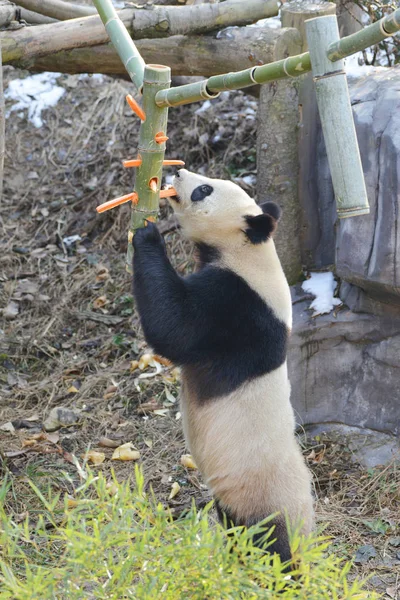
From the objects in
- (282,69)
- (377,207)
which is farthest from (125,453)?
(282,69)

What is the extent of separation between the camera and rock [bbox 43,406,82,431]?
16.6 feet

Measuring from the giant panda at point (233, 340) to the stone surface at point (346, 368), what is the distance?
1.50 meters

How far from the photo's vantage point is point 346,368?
4.93 m

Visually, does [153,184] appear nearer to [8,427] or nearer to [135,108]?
[135,108]

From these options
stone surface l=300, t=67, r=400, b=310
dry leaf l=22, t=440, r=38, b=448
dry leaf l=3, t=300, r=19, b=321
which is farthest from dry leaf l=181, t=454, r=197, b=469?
dry leaf l=3, t=300, r=19, b=321

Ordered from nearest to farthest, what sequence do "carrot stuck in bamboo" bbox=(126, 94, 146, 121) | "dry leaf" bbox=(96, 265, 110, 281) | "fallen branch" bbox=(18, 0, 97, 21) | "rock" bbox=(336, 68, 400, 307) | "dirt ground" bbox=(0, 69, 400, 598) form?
"carrot stuck in bamboo" bbox=(126, 94, 146, 121), "rock" bbox=(336, 68, 400, 307), "dirt ground" bbox=(0, 69, 400, 598), "fallen branch" bbox=(18, 0, 97, 21), "dry leaf" bbox=(96, 265, 110, 281)

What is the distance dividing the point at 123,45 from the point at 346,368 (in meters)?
2.61

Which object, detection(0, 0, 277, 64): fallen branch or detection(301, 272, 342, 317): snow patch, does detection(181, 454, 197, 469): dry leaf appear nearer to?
detection(301, 272, 342, 317): snow patch

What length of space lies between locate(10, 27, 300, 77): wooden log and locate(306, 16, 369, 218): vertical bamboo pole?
2.36m

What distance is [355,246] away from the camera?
4.54 m

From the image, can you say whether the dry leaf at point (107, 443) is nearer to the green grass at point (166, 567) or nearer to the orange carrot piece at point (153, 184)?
the orange carrot piece at point (153, 184)

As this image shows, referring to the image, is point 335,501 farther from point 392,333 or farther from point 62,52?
point 62,52

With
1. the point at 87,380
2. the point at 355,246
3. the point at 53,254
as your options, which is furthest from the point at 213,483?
the point at 53,254

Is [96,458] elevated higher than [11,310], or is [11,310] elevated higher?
[11,310]
